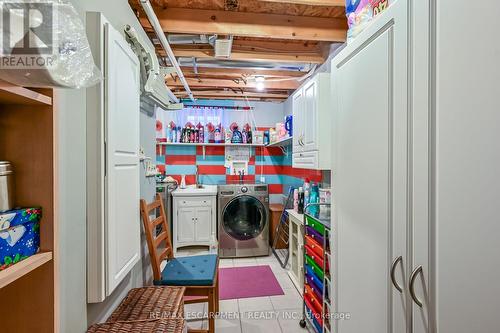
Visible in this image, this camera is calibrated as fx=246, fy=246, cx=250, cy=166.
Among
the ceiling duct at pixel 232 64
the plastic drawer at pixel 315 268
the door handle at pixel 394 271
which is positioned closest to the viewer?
the door handle at pixel 394 271

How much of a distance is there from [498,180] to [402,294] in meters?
0.49

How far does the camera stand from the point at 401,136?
2.64ft

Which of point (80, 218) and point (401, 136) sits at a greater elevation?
point (401, 136)

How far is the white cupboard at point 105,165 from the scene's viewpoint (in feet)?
3.79

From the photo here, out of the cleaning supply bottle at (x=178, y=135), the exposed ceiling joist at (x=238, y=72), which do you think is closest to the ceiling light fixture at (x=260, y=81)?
the exposed ceiling joist at (x=238, y=72)

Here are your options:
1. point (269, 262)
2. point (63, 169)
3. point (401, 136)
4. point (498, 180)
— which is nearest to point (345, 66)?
point (401, 136)

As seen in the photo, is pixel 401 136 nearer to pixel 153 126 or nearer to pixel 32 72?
pixel 32 72

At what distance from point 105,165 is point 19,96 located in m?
0.60

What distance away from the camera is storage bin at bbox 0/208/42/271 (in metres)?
0.62

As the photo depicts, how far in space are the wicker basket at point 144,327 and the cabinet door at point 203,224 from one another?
8.33 feet

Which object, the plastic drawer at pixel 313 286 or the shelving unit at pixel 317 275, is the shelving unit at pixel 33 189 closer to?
the shelving unit at pixel 317 275

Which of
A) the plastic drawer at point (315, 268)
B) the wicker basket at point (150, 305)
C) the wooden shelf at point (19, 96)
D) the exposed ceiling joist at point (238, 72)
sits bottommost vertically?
the wicker basket at point (150, 305)

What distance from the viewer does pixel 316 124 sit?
6.73ft

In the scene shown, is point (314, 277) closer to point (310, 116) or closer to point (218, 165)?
point (310, 116)
